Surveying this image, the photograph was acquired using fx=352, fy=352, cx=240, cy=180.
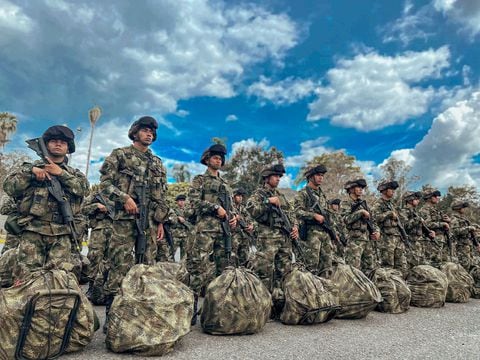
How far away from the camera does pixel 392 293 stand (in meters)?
5.02

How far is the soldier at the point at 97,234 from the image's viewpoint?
482 cm

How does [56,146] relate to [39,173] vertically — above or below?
above

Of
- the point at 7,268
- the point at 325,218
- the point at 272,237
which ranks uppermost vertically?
the point at 325,218

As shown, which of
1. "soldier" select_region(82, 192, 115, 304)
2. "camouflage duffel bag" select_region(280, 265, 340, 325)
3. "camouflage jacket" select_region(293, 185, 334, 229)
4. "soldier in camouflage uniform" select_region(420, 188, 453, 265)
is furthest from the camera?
"soldier in camouflage uniform" select_region(420, 188, 453, 265)

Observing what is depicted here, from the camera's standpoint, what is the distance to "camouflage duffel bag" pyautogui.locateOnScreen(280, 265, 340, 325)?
397 centimetres

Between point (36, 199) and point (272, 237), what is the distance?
300cm

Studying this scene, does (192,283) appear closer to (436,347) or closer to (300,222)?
(300,222)

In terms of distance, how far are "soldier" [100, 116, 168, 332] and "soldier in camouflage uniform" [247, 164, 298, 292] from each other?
5.16 ft

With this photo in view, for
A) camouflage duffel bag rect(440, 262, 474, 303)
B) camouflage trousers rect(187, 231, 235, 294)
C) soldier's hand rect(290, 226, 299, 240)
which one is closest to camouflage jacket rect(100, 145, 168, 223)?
camouflage trousers rect(187, 231, 235, 294)

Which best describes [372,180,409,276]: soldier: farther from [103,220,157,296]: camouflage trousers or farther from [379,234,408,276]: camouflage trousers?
[103,220,157,296]: camouflage trousers

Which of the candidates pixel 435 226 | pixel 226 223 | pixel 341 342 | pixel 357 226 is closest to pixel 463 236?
pixel 435 226

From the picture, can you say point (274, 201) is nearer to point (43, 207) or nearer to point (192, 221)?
point (192, 221)

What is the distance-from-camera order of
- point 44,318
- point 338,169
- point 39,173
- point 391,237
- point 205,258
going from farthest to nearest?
point 338,169 < point 391,237 < point 205,258 < point 39,173 < point 44,318

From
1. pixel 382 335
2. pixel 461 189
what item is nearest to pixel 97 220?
pixel 382 335
